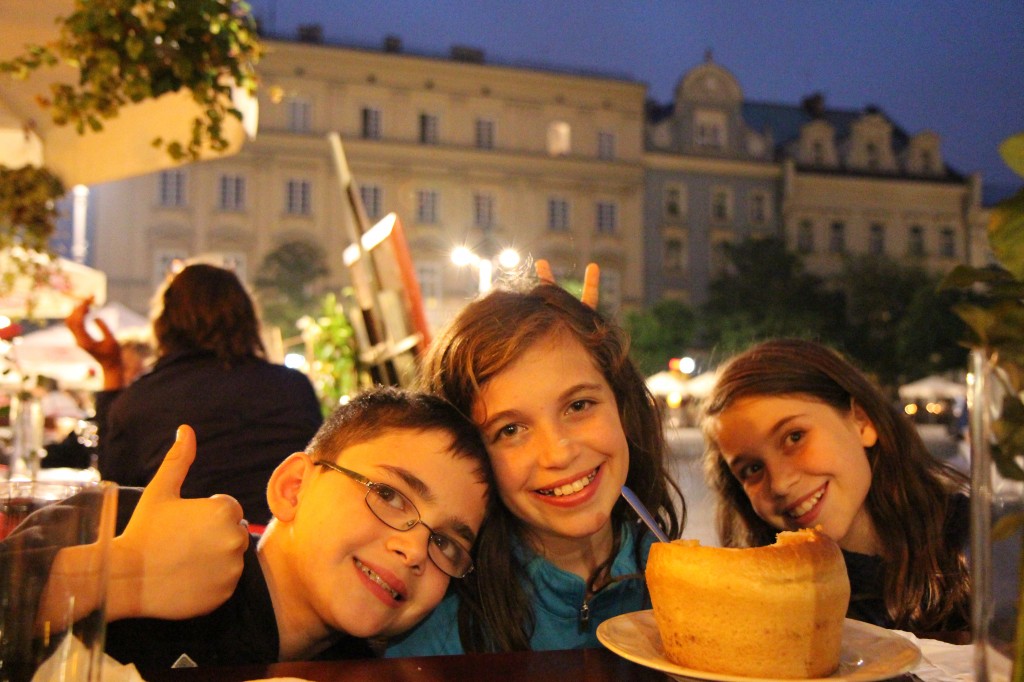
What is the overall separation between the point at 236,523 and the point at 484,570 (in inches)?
25.2

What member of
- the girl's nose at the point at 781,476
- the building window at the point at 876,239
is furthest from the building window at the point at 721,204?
the girl's nose at the point at 781,476

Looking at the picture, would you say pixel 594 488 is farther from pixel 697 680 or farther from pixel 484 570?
pixel 697 680

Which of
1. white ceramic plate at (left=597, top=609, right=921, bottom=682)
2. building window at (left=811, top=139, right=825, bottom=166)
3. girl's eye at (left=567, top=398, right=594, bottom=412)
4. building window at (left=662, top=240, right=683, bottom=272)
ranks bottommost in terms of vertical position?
white ceramic plate at (left=597, top=609, right=921, bottom=682)

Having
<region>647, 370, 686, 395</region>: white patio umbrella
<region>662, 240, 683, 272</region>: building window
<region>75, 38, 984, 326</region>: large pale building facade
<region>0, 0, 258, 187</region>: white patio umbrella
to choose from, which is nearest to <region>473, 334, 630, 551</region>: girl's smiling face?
<region>0, 0, 258, 187</region>: white patio umbrella

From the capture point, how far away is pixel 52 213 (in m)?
3.63

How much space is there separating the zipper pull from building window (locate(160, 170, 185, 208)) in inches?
1282

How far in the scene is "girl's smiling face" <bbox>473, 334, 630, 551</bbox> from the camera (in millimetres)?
1618

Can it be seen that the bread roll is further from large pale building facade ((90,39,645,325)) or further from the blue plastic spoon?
large pale building facade ((90,39,645,325))

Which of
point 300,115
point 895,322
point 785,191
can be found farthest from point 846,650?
point 785,191

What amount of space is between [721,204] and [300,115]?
17.9 metres

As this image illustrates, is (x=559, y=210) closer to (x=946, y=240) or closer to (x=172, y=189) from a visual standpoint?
(x=172, y=189)

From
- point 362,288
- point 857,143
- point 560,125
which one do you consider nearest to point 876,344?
point 857,143

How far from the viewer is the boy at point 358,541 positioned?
4.45 ft

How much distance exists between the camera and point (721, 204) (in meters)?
38.2
